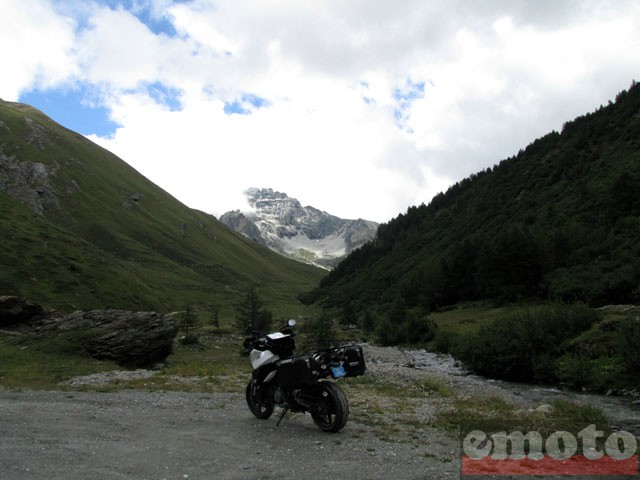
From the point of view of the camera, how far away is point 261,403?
14062 millimetres

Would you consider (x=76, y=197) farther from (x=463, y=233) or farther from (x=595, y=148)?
(x=595, y=148)

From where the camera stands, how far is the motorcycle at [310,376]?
1178 centimetres

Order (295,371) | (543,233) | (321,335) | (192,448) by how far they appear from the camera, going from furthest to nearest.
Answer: (543,233) < (321,335) < (295,371) < (192,448)

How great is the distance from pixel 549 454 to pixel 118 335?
100 ft

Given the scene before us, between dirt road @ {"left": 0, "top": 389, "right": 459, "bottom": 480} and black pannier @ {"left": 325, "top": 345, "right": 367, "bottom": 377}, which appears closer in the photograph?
dirt road @ {"left": 0, "top": 389, "right": 459, "bottom": 480}

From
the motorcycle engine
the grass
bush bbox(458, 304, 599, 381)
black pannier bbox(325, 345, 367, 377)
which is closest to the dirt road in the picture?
the motorcycle engine

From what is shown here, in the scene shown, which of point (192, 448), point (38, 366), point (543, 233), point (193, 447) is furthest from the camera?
point (543, 233)

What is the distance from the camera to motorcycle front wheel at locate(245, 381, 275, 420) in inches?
544

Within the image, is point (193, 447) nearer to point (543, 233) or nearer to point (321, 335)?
point (321, 335)

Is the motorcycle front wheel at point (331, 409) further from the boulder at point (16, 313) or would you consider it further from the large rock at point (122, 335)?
the boulder at point (16, 313)

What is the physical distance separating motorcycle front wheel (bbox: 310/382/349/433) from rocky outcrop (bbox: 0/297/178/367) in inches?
926

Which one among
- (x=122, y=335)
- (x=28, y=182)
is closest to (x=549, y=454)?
(x=122, y=335)

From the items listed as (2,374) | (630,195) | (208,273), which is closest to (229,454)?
(2,374)

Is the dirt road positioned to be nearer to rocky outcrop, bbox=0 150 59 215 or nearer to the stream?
the stream
